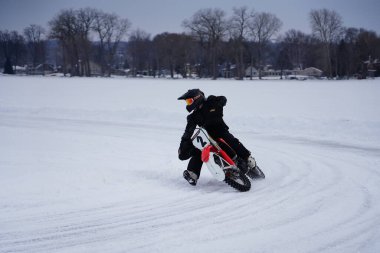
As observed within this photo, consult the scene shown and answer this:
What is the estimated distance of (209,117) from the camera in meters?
6.86

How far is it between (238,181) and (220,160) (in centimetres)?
46

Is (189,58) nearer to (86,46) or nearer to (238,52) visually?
(238,52)

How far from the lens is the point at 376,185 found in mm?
6402

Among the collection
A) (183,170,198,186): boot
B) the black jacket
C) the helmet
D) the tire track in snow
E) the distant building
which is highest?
the distant building

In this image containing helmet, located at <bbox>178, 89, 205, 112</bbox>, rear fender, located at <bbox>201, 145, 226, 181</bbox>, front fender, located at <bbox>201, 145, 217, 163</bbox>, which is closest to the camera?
rear fender, located at <bbox>201, 145, 226, 181</bbox>

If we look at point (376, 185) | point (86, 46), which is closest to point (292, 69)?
point (86, 46)

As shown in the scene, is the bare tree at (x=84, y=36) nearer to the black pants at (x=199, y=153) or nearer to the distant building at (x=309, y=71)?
the distant building at (x=309, y=71)

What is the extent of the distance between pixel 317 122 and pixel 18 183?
10694 mm

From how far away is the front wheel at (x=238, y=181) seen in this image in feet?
20.6

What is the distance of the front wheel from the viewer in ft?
20.6

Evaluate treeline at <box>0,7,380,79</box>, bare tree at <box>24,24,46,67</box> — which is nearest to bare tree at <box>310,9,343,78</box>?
treeline at <box>0,7,380,79</box>

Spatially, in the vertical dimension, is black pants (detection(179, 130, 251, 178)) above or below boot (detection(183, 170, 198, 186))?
above

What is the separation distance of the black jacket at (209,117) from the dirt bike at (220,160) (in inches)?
4.9

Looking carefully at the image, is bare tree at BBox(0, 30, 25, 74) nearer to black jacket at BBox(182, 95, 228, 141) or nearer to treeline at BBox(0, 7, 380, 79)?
treeline at BBox(0, 7, 380, 79)
